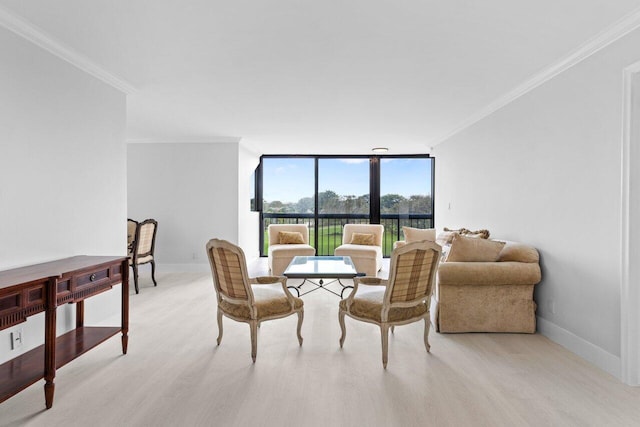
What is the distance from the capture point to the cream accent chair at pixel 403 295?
282 centimetres

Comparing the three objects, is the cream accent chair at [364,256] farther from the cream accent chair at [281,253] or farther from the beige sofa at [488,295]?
the beige sofa at [488,295]

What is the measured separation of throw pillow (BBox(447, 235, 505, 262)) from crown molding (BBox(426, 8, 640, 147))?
1.62 meters

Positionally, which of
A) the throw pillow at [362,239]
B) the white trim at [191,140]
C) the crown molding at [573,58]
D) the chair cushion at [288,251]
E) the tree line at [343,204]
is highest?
the white trim at [191,140]

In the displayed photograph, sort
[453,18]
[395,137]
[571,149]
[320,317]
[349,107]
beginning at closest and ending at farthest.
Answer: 1. [453,18]
2. [571,149]
3. [320,317]
4. [349,107]
5. [395,137]

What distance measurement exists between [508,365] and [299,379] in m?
1.60

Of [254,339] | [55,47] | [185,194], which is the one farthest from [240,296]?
[185,194]

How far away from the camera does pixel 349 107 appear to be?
4.64m

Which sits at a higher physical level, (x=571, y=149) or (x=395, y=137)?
(x=395, y=137)

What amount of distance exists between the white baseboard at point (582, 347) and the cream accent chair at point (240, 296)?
7.49ft

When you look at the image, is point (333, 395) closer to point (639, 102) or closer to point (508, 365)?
point (508, 365)

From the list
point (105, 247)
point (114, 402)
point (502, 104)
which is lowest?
point (114, 402)

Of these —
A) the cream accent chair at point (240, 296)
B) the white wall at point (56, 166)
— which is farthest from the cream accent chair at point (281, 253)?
the cream accent chair at point (240, 296)

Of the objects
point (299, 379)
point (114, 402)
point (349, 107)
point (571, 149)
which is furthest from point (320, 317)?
point (571, 149)

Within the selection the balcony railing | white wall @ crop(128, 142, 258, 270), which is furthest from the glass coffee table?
the balcony railing
